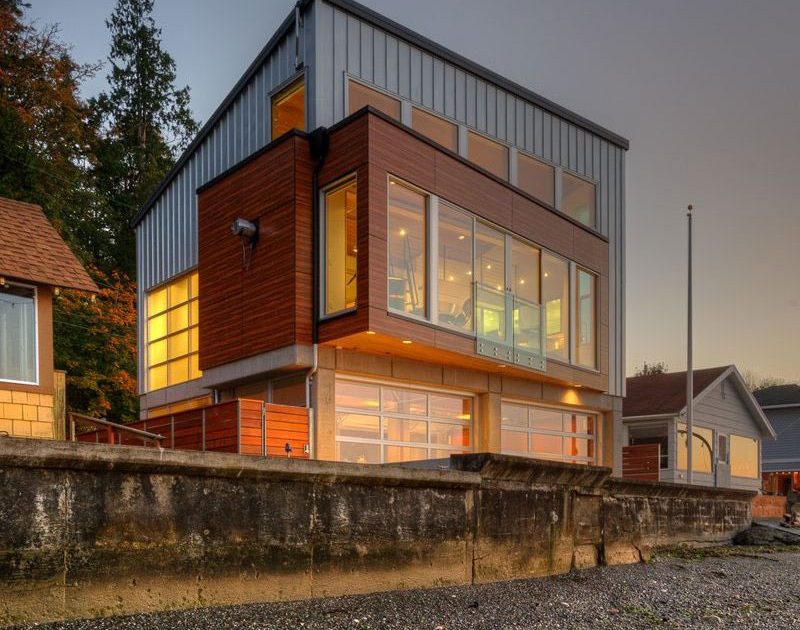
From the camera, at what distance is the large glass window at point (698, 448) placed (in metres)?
29.5

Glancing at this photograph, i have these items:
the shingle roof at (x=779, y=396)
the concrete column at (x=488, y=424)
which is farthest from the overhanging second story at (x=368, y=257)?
the shingle roof at (x=779, y=396)

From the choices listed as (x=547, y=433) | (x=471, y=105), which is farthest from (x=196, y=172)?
(x=547, y=433)

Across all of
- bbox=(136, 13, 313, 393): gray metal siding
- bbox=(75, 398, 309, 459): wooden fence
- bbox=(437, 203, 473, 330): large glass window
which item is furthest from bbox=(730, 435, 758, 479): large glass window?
bbox=(75, 398, 309, 459): wooden fence

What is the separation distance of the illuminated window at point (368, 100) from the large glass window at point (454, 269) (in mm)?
2337

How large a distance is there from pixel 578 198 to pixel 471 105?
4274 mm

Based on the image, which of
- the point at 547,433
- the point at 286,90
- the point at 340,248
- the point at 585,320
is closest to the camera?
the point at 340,248

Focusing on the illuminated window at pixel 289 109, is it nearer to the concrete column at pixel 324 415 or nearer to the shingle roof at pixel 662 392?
the concrete column at pixel 324 415

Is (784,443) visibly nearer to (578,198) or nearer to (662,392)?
(662,392)

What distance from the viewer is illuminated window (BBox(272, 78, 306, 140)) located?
15.1m

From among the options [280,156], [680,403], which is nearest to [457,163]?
[280,156]

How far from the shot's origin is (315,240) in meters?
13.8

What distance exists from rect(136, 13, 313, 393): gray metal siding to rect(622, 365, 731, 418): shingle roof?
16.8m

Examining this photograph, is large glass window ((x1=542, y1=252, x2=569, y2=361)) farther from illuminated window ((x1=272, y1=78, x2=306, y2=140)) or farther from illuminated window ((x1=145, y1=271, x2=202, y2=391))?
illuminated window ((x1=145, y1=271, x2=202, y2=391))

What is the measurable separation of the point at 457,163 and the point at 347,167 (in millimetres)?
2515
